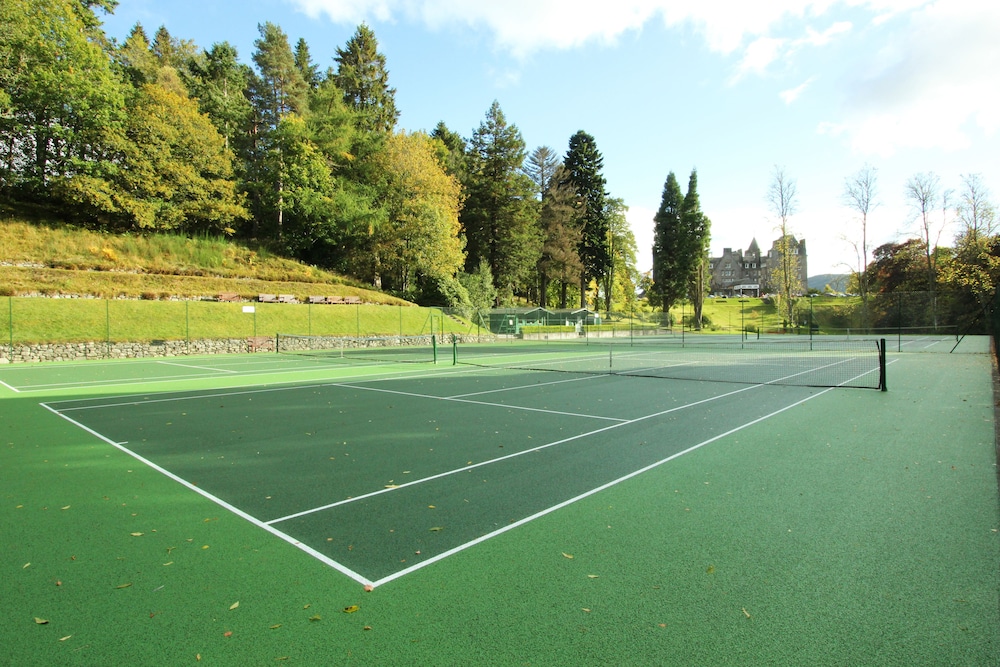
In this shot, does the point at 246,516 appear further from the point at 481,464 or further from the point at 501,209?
the point at 501,209

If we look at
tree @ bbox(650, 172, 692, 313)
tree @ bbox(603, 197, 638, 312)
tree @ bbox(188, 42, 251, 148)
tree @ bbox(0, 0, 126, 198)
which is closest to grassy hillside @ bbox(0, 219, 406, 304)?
tree @ bbox(0, 0, 126, 198)

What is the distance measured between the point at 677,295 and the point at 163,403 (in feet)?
203

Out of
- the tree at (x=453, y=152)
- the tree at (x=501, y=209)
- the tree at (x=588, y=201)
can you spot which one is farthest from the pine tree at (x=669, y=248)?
the tree at (x=453, y=152)

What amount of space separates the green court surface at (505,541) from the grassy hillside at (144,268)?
23.9 metres

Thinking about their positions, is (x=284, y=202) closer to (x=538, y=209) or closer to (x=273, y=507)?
(x=538, y=209)

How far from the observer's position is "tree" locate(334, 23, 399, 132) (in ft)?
186

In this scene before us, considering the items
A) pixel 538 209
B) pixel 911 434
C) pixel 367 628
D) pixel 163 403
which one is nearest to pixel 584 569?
pixel 367 628

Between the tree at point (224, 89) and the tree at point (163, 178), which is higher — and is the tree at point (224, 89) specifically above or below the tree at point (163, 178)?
above

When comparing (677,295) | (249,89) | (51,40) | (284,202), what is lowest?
(677,295)

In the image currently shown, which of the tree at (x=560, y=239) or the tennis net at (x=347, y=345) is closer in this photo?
the tennis net at (x=347, y=345)

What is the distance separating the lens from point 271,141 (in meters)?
48.6

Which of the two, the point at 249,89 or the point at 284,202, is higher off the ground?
the point at 249,89

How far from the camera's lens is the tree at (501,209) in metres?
56.4

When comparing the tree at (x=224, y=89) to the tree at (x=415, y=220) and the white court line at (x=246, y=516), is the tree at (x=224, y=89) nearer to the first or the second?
the tree at (x=415, y=220)
